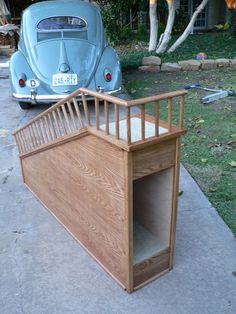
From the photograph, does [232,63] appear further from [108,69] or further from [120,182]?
[120,182]

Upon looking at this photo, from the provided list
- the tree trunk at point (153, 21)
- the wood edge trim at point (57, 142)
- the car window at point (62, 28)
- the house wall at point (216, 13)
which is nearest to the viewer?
the wood edge trim at point (57, 142)

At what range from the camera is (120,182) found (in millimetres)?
2102

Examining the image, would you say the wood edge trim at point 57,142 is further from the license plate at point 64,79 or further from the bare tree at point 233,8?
the bare tree at point 233,8

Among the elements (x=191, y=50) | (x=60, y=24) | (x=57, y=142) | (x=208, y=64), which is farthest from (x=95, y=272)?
(x=191, y=50)

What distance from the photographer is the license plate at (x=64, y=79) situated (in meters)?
5.58

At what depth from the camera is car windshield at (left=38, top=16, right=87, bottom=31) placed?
6375 mm

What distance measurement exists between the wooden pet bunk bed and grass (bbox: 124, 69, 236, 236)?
90 centimetres

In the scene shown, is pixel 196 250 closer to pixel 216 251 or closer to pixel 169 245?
pixel 216 251

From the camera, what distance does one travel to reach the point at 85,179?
99.6 inches

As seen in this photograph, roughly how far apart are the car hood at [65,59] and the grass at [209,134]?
1293mm

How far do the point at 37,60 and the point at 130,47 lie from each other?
6186 mm

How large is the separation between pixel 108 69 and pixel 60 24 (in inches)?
55.8

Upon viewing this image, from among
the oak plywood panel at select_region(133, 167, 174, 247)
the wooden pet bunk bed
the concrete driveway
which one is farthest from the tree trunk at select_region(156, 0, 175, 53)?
the oak plywood panel at select_region(133, 167, 174, 247)

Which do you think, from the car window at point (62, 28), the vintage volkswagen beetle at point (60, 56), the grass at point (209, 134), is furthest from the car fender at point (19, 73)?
the grass at point (209, 134)
